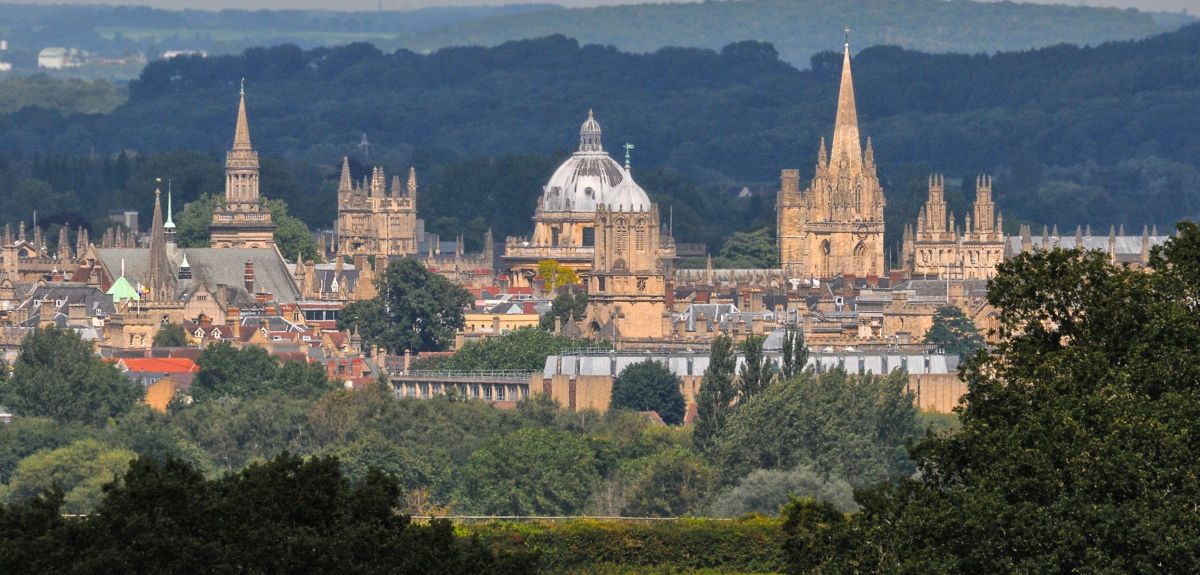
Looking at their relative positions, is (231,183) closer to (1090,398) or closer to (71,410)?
(71,410)

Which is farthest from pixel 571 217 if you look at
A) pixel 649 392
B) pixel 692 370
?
pixel 649 392

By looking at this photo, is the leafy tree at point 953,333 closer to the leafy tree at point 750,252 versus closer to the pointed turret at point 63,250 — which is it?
the pointed turret at point 63,250

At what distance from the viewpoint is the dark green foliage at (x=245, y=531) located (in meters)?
35.6

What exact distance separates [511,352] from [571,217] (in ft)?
139

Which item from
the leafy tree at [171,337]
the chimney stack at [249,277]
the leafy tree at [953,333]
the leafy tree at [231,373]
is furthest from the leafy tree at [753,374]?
the chimney stack at [249,277]

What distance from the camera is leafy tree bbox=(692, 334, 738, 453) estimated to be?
248 ft

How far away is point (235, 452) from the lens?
75.8 metres

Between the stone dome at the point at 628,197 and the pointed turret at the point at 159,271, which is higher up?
the stone dome at the point at 628,197

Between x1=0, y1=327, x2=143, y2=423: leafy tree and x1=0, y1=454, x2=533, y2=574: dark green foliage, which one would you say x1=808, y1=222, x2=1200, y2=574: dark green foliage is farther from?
x1=0, y1=327, x2=143, y2=423: leafy tree

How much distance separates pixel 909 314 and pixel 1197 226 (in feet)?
234

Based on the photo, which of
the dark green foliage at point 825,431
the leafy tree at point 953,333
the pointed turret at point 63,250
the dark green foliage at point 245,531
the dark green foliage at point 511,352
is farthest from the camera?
the pointed turret at point 63,250

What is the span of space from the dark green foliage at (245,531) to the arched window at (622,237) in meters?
68.4

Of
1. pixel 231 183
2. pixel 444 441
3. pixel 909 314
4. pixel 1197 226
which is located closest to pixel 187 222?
pixel 231 183

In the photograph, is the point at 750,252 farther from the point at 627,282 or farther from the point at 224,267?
the point at 627,282
